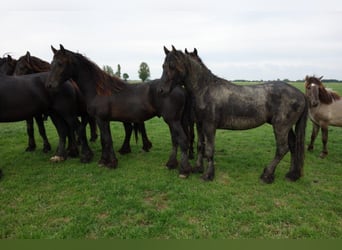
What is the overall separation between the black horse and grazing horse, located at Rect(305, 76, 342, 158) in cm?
366

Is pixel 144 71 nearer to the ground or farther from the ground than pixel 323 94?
farther from the ground

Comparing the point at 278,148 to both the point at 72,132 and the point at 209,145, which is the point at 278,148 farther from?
the point at 72,132

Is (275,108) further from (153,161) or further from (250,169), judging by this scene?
(153,161)

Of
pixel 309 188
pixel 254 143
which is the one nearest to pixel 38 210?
pixel 309 188

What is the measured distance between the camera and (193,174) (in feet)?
16.4

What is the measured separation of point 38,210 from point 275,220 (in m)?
3.50

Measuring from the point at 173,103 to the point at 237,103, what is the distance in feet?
4.10

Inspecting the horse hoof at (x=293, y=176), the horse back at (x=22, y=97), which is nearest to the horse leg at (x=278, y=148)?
the horse hoof at (x=293, y=176)

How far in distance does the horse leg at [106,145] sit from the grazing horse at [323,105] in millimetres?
5193

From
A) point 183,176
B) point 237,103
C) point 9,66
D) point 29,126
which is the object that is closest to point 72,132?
point 29,126

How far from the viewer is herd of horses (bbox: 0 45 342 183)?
14.1ft

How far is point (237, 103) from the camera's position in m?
4.34

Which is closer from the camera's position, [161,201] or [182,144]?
[161,201]

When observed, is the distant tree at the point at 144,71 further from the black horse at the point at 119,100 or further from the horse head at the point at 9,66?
the black horse at the point at 119,100
